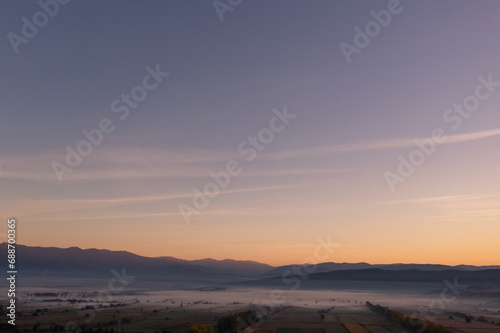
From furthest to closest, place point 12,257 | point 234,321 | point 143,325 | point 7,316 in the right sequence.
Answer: point 7,316 < point 143,325 < point 234,321 < point 12,257

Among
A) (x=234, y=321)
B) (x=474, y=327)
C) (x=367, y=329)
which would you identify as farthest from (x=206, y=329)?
(x=474, y=327)

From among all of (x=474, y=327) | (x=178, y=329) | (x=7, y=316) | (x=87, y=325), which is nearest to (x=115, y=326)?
(x=87, y=325)

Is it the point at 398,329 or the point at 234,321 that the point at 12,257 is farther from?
the point at 398,329

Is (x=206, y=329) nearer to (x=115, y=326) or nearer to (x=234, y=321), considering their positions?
(x=234, y=321)

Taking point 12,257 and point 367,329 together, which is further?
point 367,329

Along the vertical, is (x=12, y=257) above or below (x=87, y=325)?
above

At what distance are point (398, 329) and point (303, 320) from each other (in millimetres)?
26454

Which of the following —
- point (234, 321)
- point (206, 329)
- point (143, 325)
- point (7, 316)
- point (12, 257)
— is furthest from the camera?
point (7, 316)

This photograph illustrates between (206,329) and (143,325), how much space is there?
30751 millimetres

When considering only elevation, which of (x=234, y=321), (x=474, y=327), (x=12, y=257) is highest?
(x=12, y=257)

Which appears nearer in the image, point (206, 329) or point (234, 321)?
point (206, 329)

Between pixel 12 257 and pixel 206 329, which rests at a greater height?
pixel 12 257

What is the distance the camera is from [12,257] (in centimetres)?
4784

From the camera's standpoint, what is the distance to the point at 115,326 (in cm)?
8681
